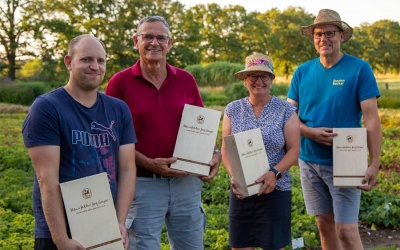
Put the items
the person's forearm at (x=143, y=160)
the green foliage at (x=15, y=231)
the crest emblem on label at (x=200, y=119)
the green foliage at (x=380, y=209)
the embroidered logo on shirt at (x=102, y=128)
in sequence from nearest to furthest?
1. the embroidered logo on shirt at (x=102, y=128)
2. the person's forearm at (x=143, y=160)
3. the crest emblem on label at (x=200, y=119)
4. the green foliage at (x=15, y=231)
5. the green foliage at (x=380, y=209)

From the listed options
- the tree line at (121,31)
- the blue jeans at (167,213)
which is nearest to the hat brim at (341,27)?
the blue jeans at (167,213)

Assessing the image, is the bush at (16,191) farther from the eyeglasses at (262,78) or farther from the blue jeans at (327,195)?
the eyeglasses at (262,78)

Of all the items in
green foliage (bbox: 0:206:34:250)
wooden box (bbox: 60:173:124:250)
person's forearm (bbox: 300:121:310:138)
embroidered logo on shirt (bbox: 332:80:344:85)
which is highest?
embroidered logo on shirt (bbox: 332:80:344:85)

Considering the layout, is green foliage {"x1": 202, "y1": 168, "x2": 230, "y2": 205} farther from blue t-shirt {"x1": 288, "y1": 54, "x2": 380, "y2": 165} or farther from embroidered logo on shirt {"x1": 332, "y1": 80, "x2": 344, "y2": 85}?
embroidered logo on shirt {"x1": 332, "y1": 80, "x2": 344, "y2": 85}

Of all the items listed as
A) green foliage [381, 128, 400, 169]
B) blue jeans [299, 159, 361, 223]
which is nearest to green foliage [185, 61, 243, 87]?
green foliage [381, 128, 400, 169]

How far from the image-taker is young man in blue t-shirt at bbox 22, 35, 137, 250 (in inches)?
109

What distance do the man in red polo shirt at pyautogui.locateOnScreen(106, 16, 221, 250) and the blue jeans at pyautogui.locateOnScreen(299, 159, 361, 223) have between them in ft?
3.22

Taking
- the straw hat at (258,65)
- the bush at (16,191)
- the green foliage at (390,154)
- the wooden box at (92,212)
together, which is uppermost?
the straw hat at (258,65)

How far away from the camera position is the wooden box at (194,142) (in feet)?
12.0

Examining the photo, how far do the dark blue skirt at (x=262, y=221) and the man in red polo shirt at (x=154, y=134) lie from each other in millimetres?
342

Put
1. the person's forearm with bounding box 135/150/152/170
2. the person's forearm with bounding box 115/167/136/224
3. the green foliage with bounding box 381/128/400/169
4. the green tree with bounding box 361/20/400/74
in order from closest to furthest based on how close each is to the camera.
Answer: the person's forearm with bounding box 115/167/136/224
the person's forearm with bounding box 135/150/152/170
the green foliage with bounding box 381/128/400/169
the green tree with bounding box 361/20/400/74

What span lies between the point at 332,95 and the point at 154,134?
1.39 metres

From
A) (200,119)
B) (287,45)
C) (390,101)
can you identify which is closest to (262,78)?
(200,119)

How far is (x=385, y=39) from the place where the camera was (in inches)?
2901
